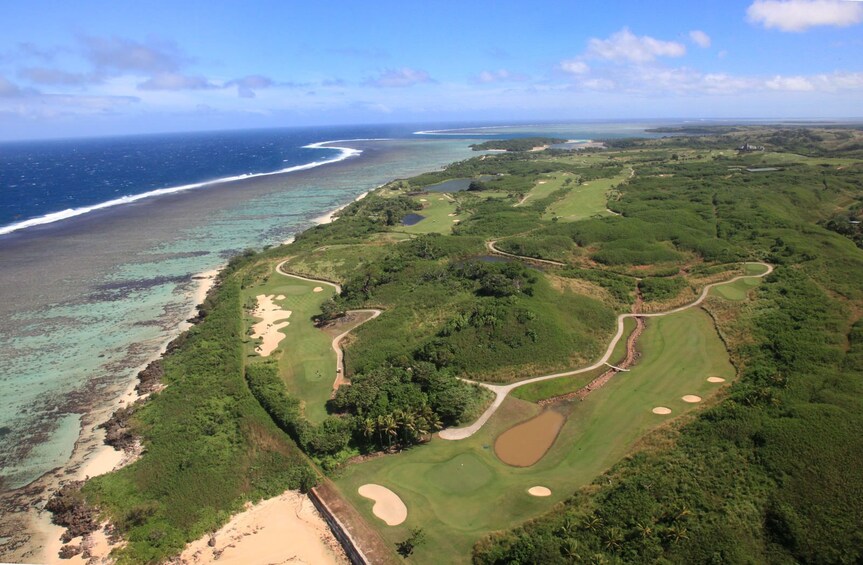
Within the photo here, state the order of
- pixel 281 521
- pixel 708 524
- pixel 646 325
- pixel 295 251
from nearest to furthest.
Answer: pixel 708 524, pixel 281 521, pixel 646 325, pixel 295 251

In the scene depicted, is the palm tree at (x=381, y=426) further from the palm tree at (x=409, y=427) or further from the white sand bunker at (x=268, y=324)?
the white sand bunker at (x=268, y=324)

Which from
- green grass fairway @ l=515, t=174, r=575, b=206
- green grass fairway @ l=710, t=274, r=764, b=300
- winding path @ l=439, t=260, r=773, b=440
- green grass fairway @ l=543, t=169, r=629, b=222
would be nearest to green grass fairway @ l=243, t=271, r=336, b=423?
winding path @ l=439, t=260, r=773, b=440

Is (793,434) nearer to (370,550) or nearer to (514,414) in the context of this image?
(514,414)

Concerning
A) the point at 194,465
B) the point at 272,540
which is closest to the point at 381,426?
the point at 272,540

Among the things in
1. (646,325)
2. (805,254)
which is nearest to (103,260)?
(646,325)

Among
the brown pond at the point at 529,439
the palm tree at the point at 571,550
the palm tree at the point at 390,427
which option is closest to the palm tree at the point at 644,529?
the palm tree at the point at 571,550

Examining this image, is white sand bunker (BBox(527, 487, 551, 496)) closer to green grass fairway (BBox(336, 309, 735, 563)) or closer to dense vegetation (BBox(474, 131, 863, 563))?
green grass fairway (BBox(336, 309, 735, 563))

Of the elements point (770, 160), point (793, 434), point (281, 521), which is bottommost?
point (281, 521)
